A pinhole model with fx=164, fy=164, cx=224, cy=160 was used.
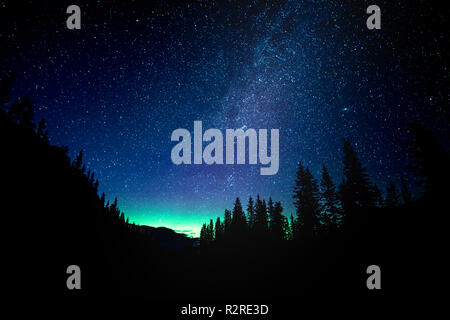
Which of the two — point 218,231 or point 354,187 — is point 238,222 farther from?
point 354,187

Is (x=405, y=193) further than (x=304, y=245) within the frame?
Yes

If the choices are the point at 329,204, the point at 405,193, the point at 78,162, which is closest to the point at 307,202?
the point at 329,204

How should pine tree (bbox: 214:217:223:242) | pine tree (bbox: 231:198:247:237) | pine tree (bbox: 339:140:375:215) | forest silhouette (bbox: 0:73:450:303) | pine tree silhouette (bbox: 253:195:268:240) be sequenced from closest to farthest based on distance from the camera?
forest silhouette (bbox: 0:73:450:303) → pine tree (bbox: 339:140:375:215) → pine tree silhouette (bbox: 253:195:268:240) → pine tree (bbox: 231:198:247:237) → pine tree (bbox: 214:217:223:242)

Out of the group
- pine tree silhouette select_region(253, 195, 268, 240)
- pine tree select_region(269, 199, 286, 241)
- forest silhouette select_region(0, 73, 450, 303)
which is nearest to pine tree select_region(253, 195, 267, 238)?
pine tree silhouette select_region(253, 195, 268, 240)

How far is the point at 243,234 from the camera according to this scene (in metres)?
40.2

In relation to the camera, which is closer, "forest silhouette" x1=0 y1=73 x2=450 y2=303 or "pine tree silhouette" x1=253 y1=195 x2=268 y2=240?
"forest silhouette" x1=0 y1=73 x2=450 y2=303

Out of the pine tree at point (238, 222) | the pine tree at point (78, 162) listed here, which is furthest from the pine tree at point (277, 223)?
the pine tree at point (78, 162)

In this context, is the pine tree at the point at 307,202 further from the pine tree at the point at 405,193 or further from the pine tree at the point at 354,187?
the pine tree at the point at 405,193

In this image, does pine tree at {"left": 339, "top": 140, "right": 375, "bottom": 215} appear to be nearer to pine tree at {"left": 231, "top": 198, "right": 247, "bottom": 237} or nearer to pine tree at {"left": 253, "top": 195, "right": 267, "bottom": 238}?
pine tree at {"left": 253, "top": 195, "right": 267, "bottom": 238}

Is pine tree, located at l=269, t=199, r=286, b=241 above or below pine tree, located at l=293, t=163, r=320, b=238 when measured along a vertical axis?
below

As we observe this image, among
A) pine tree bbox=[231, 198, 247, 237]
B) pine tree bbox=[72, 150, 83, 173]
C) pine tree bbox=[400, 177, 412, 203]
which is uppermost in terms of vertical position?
pine tree bbox=[72, 150, 83, 173]
